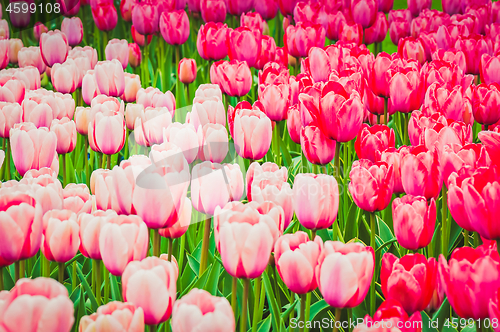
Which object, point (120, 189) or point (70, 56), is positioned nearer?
point (120, 189)

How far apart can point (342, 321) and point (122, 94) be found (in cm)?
145

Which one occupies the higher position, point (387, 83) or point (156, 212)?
point (387, 83)

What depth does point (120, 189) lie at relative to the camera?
1.06 metres

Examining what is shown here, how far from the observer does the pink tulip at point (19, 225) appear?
0.91m

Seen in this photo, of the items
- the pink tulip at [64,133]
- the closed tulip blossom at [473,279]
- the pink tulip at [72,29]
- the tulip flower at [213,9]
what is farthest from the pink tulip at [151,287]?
the tulip flower at [213,9]

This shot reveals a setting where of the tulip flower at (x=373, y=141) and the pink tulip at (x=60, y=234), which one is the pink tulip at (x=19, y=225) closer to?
the pink tulip at (x=60, y=234)

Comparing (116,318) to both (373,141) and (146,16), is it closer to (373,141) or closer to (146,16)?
(373,141)

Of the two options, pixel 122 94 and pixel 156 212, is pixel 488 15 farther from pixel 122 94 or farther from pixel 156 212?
pixel 156 212


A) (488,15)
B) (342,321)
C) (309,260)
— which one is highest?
(488,15)

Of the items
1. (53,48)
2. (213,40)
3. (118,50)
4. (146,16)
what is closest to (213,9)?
(146,16)

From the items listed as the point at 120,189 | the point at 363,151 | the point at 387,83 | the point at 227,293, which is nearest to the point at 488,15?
the point at 387,83

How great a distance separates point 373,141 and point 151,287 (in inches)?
34.3

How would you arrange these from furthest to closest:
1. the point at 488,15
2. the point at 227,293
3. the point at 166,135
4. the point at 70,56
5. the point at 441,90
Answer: the point at 488,15, the point at 70,56, the point at 441,90, the point at 166,135, the point at 227,293

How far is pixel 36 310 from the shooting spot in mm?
720
